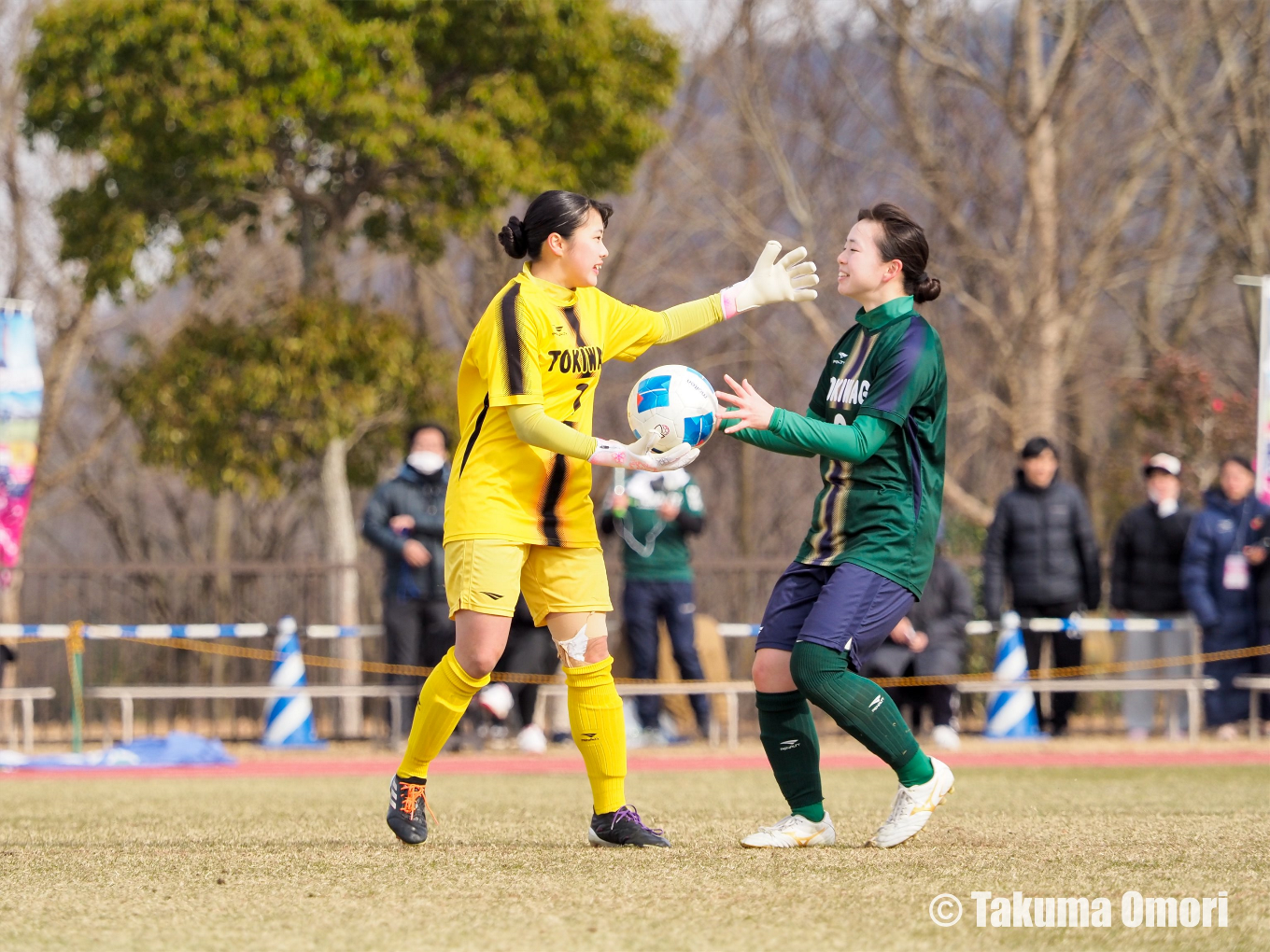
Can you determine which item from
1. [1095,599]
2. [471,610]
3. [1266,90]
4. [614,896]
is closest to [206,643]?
[1095,599]

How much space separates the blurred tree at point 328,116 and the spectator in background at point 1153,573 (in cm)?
535

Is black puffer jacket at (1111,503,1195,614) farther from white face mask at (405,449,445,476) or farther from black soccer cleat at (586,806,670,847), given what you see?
black soccer cleat at (586,806,670,847)

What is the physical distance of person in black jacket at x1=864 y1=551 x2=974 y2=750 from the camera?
38.9 ft

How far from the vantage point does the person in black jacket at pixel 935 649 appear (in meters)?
11.9

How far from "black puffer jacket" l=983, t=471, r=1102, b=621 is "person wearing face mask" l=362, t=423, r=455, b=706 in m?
3.98

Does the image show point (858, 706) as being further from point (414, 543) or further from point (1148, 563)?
point (1148, 563)

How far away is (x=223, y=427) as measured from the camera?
1375 centimetres

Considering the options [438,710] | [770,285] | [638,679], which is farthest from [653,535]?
[438,710]

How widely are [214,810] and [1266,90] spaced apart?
15673 millimetres

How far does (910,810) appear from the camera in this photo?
199 inches

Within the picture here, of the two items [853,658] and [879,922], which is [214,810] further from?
[879,922]

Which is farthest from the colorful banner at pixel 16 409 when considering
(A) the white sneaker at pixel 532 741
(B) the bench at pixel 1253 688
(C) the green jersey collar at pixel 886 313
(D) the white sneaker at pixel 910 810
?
(B) the bench at pixel 1253 688

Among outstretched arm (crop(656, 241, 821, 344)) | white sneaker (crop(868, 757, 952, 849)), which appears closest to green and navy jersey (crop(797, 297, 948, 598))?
outstretched arm (crop(656, 241, 821, 344))

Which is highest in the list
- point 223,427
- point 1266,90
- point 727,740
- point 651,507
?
point 1266,90
